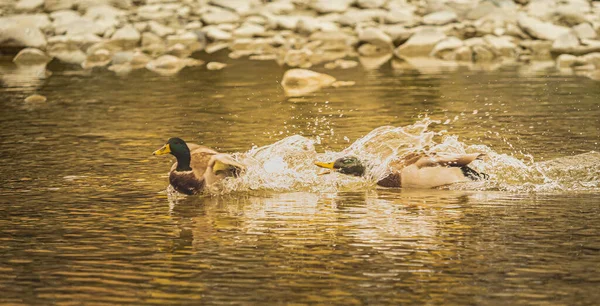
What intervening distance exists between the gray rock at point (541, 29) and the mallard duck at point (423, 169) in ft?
54.8

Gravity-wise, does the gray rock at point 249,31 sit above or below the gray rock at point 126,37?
above

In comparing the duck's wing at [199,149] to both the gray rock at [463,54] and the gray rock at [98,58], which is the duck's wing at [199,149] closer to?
the gray rock at [463,54]

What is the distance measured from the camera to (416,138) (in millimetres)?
11961

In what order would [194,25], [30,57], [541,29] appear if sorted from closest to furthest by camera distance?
[541,29]
[30,57]
[194,25]

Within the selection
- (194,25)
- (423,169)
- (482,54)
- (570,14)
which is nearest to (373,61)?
(482,54)

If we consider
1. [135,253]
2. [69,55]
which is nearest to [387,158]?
[135,253]

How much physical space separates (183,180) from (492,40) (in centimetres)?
1749

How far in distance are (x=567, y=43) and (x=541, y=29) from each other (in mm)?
2111

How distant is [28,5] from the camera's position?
113 feet

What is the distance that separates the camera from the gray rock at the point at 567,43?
25.4 m

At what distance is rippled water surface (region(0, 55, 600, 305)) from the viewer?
296 inches

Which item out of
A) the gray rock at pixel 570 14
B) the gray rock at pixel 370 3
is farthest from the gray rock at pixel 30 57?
the gray rock at pixel 570 14

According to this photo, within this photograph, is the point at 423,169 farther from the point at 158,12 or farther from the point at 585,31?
the point at 158,12

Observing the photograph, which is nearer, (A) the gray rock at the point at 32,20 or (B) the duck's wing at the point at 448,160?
(B) the duck's wing at the point at 448,160
